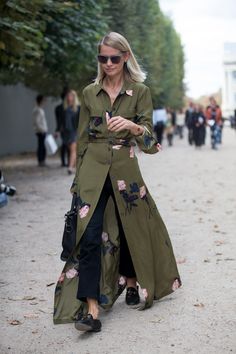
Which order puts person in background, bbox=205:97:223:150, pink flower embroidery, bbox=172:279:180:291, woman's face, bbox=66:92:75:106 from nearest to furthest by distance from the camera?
pink flower embroidery, bbox=172:279:180:291 < woman's face, bbox=66:92:75:106 < person in background, bbox=205:97:223:150

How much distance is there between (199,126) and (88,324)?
24965 millimetres

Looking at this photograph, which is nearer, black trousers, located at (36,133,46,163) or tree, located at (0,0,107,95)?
tree, located at (0,0,107,95)

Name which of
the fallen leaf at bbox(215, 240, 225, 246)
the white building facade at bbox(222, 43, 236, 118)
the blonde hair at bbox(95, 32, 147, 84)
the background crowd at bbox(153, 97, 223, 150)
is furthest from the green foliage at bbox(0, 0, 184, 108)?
the white building facade at bbox(222, 43, 236, 118)

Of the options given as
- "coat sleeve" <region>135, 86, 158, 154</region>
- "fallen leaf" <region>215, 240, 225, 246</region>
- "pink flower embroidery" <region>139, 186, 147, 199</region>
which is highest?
"coat sleeve" <region>135, 86, 158, 154</region>

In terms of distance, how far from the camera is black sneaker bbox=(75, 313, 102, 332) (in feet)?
15.9

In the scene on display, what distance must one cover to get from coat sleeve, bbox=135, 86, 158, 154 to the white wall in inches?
995

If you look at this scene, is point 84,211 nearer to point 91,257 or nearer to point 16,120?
point 91,257

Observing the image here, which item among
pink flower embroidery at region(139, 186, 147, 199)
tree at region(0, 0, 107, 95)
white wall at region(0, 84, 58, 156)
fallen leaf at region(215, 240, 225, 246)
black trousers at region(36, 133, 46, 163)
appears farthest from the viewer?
white wall at region(0, 84, 58, 156)

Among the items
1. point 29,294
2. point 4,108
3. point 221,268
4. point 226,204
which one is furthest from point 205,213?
point 4,108

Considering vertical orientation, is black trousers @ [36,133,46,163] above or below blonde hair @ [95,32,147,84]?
below

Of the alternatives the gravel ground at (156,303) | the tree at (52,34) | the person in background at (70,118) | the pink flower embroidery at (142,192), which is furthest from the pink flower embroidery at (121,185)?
the person in background at (70,118)

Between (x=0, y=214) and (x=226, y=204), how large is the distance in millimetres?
3450

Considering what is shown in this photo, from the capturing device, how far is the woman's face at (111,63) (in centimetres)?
506

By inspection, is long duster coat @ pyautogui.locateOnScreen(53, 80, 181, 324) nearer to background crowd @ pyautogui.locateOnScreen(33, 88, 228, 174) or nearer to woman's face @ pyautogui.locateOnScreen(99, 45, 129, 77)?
woman's face @ pyautogui.locateOnScreen(99, 45, 129, 77)
